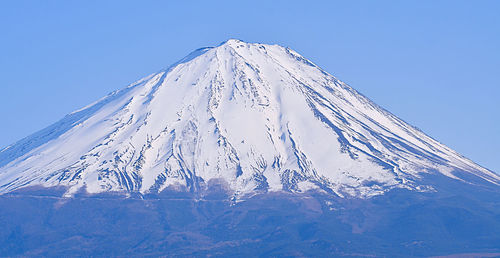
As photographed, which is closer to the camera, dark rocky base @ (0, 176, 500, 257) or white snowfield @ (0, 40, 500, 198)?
dark rocky base @ (0, 176, 500, 257)

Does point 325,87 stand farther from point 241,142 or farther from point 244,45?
point 241,142

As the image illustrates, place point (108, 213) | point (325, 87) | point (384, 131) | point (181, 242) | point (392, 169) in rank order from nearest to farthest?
point (181, 242), point (108, 213), point (392, 169), point (384, 131), point (325, 87)

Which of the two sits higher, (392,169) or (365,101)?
(365,101)

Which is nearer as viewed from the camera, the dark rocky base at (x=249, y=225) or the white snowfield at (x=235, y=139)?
the dark rocky base at (x=249, y=225)

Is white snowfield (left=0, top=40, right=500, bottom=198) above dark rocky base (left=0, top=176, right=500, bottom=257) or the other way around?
above

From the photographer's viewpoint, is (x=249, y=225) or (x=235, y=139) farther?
(x=235, y=139)

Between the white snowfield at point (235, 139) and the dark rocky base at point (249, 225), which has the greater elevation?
the white snowfield at point (235, 139)

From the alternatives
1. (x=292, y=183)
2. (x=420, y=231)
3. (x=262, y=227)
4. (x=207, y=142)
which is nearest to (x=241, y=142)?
(x=207, y=142)

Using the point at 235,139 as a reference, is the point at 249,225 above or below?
below
